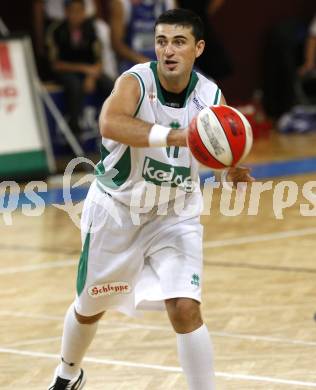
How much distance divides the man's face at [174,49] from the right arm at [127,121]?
18cm

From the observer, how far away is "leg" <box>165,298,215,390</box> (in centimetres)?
513

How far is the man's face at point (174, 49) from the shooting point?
208 inches

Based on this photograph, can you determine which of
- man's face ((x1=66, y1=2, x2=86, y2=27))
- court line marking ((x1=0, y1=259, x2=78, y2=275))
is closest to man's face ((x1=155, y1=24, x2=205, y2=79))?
court line marking ((x1=0, y1=259, x2=78, y2=275))

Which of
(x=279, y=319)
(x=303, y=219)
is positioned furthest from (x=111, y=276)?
(x=303, y=219)

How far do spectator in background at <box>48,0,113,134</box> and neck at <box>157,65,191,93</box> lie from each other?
329 inches

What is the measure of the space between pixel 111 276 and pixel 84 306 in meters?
0.22

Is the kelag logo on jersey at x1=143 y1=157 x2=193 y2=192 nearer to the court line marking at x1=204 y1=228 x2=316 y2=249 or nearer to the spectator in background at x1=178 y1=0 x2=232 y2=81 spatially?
the court line marking at x1=204 y1=228 x2=316 y2=249

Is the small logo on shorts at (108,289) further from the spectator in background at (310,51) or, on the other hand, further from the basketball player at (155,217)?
the spectator in background at (310,51)

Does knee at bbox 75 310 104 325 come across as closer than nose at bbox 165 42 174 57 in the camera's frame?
No

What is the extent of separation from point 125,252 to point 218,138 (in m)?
0.97

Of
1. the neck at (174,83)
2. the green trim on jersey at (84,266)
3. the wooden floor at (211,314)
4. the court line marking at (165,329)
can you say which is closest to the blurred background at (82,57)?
the wooden floor at (211,314)

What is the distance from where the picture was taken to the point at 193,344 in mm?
A: 5129

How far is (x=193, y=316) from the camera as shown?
515cm

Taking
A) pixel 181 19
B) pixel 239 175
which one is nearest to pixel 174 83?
pixel 181 19
